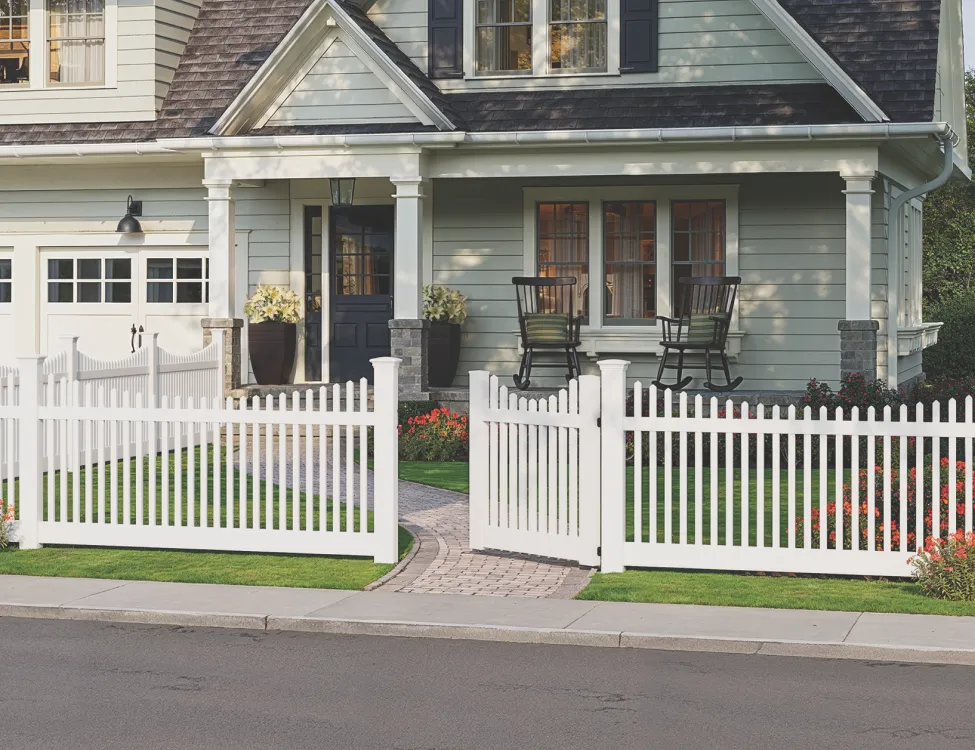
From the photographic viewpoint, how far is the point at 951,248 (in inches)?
1286

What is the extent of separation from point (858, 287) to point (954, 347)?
9106 millimetres

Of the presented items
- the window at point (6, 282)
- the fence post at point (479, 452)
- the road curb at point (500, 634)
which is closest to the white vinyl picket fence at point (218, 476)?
the fence post at point (479, 452)

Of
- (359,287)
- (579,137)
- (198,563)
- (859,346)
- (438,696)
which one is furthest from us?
(359,287)

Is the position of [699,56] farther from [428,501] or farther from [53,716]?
[53,716]

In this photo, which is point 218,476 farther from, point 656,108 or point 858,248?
point 656,108

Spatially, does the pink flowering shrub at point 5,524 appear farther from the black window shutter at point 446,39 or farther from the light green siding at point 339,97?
the black window shutter at point 446,39

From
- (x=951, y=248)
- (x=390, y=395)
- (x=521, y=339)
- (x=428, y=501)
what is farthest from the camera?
(x=951, y=248)

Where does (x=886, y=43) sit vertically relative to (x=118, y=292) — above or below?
above

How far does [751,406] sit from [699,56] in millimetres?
4372

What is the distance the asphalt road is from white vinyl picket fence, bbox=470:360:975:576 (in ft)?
6.13

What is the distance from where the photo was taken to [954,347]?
80.5 ft

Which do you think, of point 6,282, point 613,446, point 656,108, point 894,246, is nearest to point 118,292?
point 6,282

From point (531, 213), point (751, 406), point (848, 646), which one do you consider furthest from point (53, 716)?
point (531, 213)

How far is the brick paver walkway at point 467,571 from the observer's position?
29.3ft
